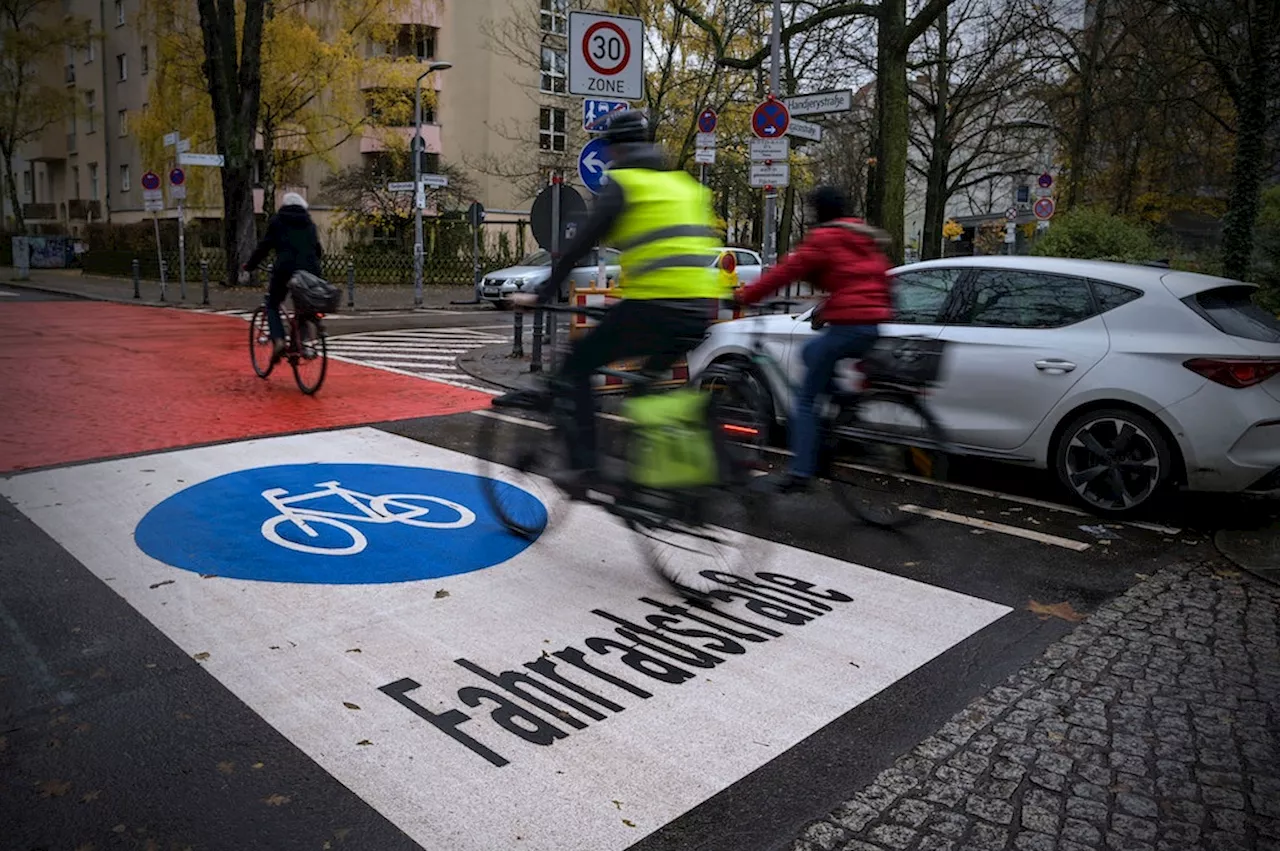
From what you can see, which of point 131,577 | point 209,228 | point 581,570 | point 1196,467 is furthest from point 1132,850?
point 209,228

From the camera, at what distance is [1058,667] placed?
4305 mm

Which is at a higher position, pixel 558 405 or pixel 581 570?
pixel 558 405

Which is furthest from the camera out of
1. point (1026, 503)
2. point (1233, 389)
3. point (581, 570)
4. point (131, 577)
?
point (1026, 503)

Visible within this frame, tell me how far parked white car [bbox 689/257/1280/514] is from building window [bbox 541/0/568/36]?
27496mm

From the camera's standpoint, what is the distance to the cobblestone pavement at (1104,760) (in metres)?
3.06

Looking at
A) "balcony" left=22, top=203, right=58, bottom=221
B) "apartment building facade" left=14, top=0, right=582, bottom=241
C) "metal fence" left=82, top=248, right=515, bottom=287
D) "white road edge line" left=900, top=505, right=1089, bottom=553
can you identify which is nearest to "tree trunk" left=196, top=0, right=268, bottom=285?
"metal fence" left=82, top=248, right=515, bottom=287

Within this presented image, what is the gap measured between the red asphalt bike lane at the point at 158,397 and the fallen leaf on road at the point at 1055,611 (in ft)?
20.6

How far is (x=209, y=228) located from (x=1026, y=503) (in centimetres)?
4351

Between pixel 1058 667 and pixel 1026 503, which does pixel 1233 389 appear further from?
pixel 1058 667

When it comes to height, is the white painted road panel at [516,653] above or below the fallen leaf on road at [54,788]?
above

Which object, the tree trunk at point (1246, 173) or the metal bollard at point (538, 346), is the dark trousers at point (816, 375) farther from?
the tree trunk at point (1246, 173)

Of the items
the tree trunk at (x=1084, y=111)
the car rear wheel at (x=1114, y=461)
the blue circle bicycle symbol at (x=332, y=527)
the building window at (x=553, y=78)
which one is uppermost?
the building window at (x=553, y=78)

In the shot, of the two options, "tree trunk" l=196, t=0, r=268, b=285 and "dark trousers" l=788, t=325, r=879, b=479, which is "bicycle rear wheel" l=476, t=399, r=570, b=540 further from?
"tree trunk" l=196, t=0, r=268, b=285

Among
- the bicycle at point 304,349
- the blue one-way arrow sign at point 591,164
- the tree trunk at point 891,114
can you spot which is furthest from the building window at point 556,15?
the bicycle at point 304,349
